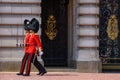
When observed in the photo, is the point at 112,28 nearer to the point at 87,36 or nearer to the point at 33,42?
the point at 87,36

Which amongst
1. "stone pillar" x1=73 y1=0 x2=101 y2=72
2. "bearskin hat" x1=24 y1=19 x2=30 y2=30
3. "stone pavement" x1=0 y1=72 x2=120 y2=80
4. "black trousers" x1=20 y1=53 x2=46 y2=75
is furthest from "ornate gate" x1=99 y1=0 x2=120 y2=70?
"bearskin hat" x1=24 y1=19 x2=30 y2=30

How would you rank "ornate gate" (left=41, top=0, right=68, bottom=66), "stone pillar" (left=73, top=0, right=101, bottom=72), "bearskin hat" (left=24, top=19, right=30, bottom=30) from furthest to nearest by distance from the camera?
"ornate gate" (left=41, top=0, right=68, bottom=66) < "stone pillar" (left=73, top=0, right=101, bottom=72) < "bearskin hat" (left=24, top=19, right=30, bottom=30)

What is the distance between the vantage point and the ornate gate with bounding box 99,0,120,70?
2297cm

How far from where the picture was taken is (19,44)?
2059cm

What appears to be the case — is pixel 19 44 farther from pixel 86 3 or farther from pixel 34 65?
pixel 86 3

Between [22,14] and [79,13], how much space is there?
2268mm

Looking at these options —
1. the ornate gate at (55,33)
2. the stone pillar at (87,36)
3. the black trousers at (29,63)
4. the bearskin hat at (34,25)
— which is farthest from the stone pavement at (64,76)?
the ornate gate at (55,33)

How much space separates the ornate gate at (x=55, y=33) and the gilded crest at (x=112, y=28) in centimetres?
181

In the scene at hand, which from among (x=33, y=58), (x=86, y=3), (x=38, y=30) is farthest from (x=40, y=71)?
(x=86, y=3)

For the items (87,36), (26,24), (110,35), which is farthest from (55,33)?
(26,24)

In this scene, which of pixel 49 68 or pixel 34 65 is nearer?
pixel 34 65

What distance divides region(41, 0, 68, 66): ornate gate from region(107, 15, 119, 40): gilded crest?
5.92 ft

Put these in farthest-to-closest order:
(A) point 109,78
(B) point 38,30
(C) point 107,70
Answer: (C) point 107,70 → (B) point 38,30 → (A) point 109,78

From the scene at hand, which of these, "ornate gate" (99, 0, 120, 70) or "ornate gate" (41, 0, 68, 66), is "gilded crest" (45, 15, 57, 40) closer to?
"ornate gate" (41, 0, 68, 66)
